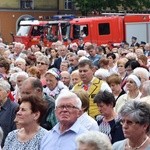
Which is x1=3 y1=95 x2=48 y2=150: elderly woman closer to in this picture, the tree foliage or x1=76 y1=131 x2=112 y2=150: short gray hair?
x1=76 y1=131 x2=112 y2=150: short gray hair

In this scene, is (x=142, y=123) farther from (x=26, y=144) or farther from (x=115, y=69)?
(x=115, y=69)

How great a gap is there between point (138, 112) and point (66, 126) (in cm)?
92

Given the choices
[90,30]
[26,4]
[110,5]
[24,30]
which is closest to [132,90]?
[90,30]

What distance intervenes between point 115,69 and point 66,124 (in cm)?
792

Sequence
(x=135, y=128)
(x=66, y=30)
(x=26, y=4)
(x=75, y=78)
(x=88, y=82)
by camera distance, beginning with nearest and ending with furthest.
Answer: (x=135, y=128)
(x=88, y=82)
(x=75, y=78)
(x=66, y=30)
(x=26, y=4)

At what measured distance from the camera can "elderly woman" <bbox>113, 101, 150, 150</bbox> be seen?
5.89m

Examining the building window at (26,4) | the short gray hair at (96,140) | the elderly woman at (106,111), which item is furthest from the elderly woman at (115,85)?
the building window at (26,4)

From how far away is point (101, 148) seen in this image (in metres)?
5.40

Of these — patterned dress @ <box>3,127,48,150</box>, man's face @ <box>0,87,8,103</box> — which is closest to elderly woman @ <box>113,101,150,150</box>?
patterned dress @ <box>3,127,48,150</box>

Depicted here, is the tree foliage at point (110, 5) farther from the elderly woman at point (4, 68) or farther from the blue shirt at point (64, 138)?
the blue shirt at point (64, 138)

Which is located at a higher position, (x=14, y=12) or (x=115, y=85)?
(x=14, y=12)

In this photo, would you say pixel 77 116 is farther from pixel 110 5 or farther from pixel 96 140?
pixel 110 5

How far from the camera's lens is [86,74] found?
980 cm

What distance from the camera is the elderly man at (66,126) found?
21.3 ft
